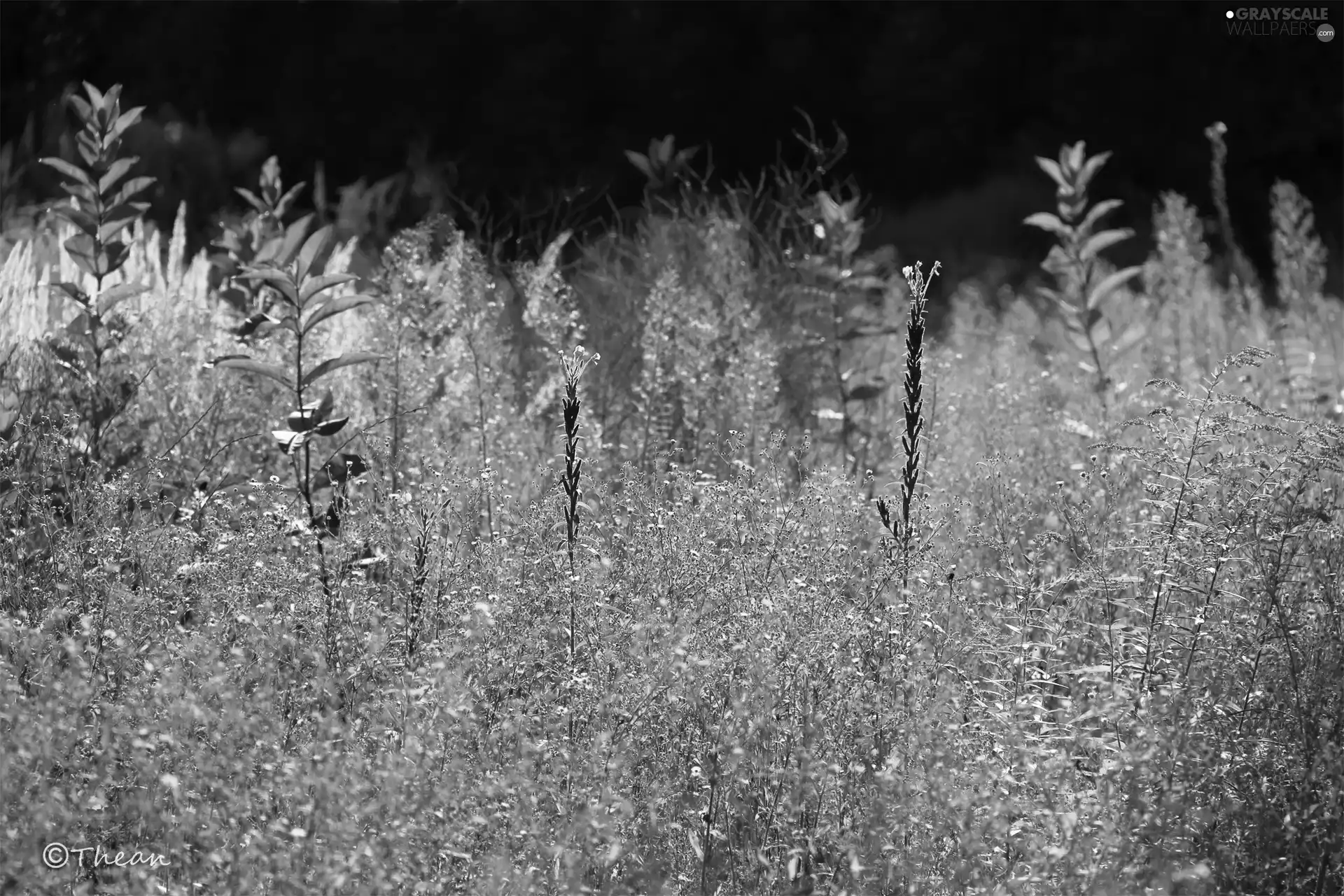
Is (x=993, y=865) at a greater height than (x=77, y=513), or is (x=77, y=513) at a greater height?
(x=77, y=513)

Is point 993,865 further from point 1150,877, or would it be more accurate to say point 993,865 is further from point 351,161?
point 351,161

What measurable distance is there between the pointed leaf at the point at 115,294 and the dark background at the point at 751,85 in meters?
7.44

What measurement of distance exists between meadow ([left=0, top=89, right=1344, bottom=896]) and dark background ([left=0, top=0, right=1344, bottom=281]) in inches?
291

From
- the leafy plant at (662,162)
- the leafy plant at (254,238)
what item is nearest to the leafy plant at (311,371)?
the leafy plant at (254,238)

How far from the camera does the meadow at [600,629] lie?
190 cm

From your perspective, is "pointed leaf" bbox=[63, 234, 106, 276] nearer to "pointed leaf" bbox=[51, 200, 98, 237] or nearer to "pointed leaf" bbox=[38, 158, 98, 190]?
"pointed leaf" bbox=[51, 200, 98, 237]

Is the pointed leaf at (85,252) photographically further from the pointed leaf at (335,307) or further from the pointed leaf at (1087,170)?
the pointed leaf at (1087,170)

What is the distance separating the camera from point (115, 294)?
338cm

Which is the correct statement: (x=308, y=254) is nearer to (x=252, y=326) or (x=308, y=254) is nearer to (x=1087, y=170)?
(x=252, y=326)

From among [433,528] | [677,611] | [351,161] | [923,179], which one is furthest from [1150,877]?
[923,179]

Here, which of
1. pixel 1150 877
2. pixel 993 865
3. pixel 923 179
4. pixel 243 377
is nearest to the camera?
pixel 1150 877

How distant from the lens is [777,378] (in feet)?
13.1

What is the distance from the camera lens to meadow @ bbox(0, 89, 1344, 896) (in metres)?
1.90

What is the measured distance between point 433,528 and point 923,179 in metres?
12.1
